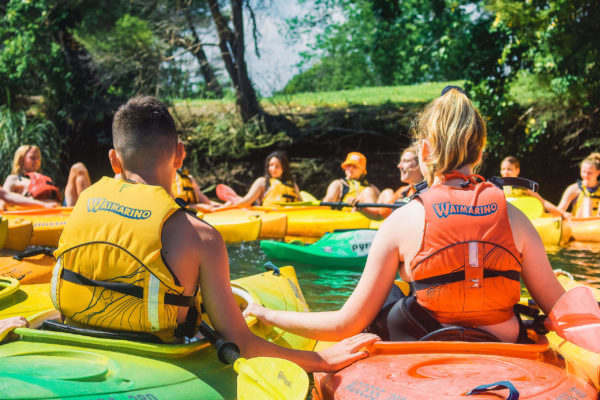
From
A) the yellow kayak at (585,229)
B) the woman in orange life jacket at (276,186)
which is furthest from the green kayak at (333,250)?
the yellow kayak at (585,229)

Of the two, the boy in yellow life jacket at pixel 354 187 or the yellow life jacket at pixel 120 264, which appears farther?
the boy in yellow life jacket at pixel 354 187

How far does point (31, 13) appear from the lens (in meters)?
13.0

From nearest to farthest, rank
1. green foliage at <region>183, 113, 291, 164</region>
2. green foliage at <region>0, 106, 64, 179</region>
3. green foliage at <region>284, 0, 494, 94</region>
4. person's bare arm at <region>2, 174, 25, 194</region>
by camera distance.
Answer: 1. person's bare arm at <region>2, 174, 25, 194</region>
2. green foliage at <region>0, 106, 64, 179</region>
3. green foliage at <region>183, 113, 291, 164</region>
4. green foliage at <region>284, 0, 494, 94</region>

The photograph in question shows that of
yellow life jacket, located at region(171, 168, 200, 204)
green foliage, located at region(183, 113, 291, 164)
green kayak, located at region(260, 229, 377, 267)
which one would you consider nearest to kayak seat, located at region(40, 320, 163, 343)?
green kayak, located at region(260, 229, 377, 267)

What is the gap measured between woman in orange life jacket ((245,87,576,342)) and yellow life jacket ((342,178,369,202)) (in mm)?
5565

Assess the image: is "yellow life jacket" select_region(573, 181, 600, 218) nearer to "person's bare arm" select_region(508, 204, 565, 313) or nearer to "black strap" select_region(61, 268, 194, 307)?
"person's bare arm" select_region(508, 204, 565, 313)

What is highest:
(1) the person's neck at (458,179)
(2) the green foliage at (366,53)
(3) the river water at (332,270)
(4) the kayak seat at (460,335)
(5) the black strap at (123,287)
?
(2) the green foliage at (366,53)

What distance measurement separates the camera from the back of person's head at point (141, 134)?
167cm

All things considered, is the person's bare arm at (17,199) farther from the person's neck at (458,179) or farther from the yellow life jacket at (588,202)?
the yellow life jacket at (588,202)

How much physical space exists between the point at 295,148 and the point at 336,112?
1392 mm

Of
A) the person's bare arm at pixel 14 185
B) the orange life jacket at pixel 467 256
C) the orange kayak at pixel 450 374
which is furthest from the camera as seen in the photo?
the person's bare arm at pixel 14 185

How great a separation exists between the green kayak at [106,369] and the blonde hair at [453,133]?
949 millimetres

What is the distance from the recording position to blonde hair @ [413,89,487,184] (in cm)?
173

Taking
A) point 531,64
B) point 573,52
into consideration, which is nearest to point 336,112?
point 531,64
